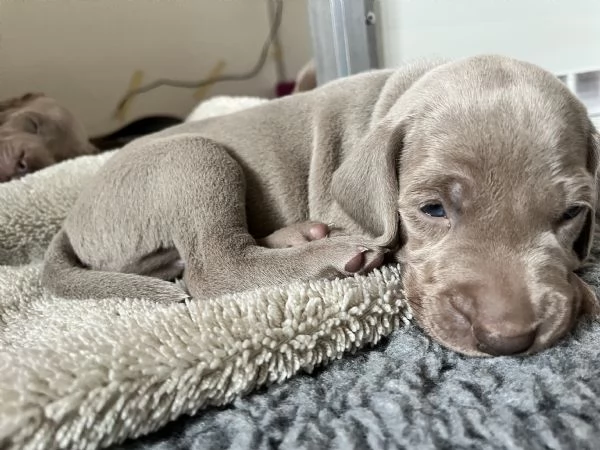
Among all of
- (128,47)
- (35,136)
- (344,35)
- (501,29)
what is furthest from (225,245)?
(128,47)

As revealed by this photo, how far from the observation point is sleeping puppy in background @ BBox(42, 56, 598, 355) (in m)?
1.58

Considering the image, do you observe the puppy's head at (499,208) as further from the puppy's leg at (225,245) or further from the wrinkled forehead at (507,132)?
the puppy's leg at (225,245)

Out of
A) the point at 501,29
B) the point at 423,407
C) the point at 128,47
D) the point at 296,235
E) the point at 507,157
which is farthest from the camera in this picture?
the point at 128,47

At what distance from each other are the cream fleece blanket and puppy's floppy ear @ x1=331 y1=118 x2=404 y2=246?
0.52 ft

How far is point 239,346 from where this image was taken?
153 centimetres

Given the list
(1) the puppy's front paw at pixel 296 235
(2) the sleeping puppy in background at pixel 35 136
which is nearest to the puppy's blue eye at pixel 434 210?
(1) the puppy's front paw at pixel 296 235

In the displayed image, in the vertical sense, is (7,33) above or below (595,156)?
above

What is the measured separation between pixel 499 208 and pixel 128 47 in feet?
14.5

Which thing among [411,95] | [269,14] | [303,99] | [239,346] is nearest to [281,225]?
[303,99]

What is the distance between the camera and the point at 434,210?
177 cm

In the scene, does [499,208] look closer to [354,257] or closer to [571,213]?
Result: [571,213]

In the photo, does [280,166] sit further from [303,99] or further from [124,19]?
[124,19]

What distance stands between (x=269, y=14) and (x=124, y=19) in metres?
1.44

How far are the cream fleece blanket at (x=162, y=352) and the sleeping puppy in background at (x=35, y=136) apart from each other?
186 cm
